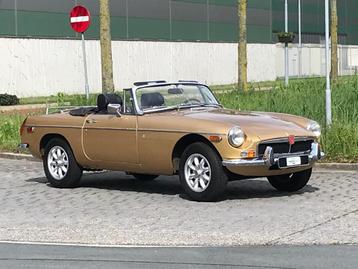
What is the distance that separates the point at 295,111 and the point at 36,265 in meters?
9.19

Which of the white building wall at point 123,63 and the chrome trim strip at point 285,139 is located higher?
the white building wall at point 123,63

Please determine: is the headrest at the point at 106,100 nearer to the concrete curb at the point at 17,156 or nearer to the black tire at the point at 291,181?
the black tire at the point at 291,181

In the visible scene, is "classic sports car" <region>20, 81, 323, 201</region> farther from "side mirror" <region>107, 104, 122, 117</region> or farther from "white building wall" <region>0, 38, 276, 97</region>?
"white building wall" <region>0, 38, 276, 97</region>

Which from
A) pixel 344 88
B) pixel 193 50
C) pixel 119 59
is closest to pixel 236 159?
pixel 344 88

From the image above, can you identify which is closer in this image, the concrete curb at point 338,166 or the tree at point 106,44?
the concrete curb at point 338,166

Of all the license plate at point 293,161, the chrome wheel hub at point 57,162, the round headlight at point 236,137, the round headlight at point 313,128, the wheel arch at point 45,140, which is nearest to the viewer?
the round headlight at point 236,137

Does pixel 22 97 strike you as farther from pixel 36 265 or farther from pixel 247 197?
pixel 36 265

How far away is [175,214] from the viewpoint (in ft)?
29.0

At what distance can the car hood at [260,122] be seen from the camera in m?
9.27

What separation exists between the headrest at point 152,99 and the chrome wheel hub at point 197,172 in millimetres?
1260

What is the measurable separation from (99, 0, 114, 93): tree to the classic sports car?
28.5 ft

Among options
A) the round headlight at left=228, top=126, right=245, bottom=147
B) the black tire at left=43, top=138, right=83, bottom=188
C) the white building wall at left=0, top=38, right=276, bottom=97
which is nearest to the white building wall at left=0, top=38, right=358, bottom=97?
the white building wall at left=0, top=38, right=276, bottom=97

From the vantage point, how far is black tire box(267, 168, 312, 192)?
33.3 ft

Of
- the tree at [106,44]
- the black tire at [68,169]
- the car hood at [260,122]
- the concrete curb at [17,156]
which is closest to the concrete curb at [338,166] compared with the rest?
the car hood at [260,122]
